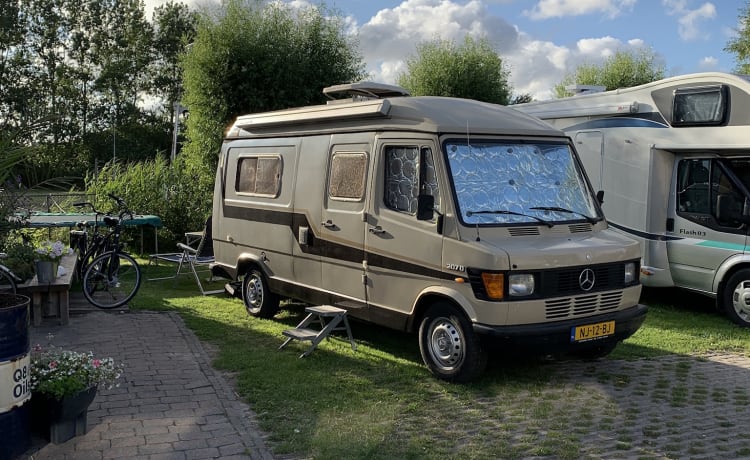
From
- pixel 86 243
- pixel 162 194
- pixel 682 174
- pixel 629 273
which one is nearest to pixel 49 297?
pixel 86 243

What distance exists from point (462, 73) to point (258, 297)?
57.7 ft

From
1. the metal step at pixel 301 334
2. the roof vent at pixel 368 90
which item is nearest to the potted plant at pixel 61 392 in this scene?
the metal step at pixel 301 334

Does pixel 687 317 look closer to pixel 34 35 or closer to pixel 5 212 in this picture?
pixel 5 212

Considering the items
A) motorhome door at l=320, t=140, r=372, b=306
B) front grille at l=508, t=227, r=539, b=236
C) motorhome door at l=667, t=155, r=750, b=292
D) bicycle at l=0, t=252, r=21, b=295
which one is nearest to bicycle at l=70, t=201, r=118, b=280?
bicycle at l=0, t=252, r=21, b=295

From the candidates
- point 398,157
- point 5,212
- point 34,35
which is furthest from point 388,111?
point 34,35

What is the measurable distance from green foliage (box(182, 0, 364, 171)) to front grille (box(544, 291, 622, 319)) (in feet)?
41.3

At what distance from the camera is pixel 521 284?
6164 millimetres

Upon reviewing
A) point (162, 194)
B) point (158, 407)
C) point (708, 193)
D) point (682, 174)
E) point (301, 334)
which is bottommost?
point (158, 407)

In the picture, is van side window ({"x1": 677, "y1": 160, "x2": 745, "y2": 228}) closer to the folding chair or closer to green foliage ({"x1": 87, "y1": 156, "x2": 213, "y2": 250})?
the folding chair

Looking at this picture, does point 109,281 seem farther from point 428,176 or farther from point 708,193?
point 708,193

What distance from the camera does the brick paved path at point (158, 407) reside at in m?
4.91

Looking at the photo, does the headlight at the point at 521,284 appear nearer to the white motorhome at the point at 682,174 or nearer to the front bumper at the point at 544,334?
the front bumper at the point at 544,334

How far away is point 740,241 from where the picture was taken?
9.22 m

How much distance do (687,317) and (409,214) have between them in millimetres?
5394
